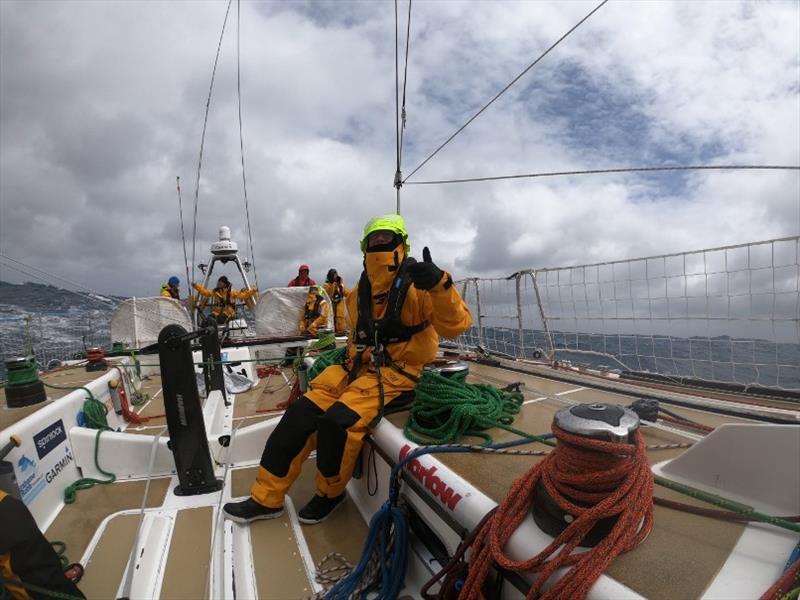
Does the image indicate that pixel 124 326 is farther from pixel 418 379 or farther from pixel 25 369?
pixel 418 379

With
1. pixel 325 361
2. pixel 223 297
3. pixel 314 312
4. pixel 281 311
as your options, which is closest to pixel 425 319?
pixel 325 361

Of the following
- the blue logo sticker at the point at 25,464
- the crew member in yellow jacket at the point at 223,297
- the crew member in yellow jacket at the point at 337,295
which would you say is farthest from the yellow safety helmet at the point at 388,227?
the crew member in yellow jacket at the point at 223,297

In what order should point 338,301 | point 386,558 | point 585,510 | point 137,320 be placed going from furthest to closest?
point 338,301 < point 137,320 < point 386,558 < point 585,510

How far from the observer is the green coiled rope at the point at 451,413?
2172 millimetres

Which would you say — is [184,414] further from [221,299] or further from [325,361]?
[221,299]

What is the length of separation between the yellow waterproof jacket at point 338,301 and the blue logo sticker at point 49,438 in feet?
19.9

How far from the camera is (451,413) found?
7.32 ft

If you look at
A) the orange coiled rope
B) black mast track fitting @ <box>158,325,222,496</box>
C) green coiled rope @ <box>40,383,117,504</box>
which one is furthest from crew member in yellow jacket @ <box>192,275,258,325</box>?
the orange coiled rope

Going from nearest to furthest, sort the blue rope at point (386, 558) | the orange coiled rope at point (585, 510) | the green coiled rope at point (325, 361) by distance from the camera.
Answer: the orange coiled rope at point (585, 510), the blue rope at point (386, 558), the green coiled rope at point (325, 361)

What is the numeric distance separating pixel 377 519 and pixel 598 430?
1.24 meters

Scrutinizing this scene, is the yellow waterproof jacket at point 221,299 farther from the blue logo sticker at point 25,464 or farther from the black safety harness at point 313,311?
the blue logo sticker at point 25,464

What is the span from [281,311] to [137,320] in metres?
2.31

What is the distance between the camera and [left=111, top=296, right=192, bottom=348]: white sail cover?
24.0ft

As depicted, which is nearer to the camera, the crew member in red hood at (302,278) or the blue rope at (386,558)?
the blue rope at (386,558)
